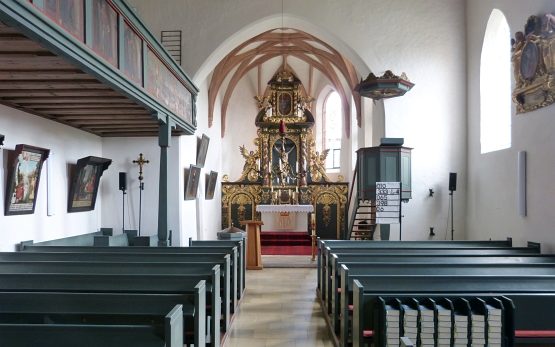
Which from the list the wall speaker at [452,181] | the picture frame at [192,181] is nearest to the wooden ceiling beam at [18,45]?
the picture frame at [192,181]

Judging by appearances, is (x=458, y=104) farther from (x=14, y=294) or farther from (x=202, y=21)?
(x=14, y=294)

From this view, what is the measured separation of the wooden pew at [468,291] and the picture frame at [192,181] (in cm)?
826

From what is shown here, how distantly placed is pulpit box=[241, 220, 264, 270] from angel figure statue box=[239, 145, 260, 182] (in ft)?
23.0

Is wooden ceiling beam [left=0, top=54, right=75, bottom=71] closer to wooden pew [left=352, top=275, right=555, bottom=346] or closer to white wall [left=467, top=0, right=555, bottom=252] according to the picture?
wooden pew [left=352, top=275, right=555, bottom=346]

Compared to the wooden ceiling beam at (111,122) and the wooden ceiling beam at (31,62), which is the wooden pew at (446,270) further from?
the wooden ceiling beam at (111,122)

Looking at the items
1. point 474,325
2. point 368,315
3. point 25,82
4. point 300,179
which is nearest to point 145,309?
point 368,315

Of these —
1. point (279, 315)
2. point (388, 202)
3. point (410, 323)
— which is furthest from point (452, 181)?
point (410, 323)

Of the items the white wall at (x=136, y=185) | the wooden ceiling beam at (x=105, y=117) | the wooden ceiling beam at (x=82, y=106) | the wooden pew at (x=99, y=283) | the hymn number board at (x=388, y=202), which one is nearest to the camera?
the wooden pew at (x=99, y=283)

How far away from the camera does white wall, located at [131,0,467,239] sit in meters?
12.7

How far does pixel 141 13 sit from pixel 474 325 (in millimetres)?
11306

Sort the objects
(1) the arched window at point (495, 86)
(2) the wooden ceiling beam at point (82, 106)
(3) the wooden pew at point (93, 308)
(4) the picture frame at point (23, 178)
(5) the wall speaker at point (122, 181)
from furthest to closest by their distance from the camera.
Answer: (5) the wall speaker at point (122, 181)
(1) the arched window at point (495, 86)
(2) the wooden ceiling beam at point (82, 106)
(4) the picture frame at point (23, 178)
(3) the wooden pew at point (93, 308)

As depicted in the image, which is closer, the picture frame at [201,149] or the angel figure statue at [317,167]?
the picture frame at [201,149]

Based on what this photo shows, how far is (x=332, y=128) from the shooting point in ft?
70.4

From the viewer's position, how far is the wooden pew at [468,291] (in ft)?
15.5
